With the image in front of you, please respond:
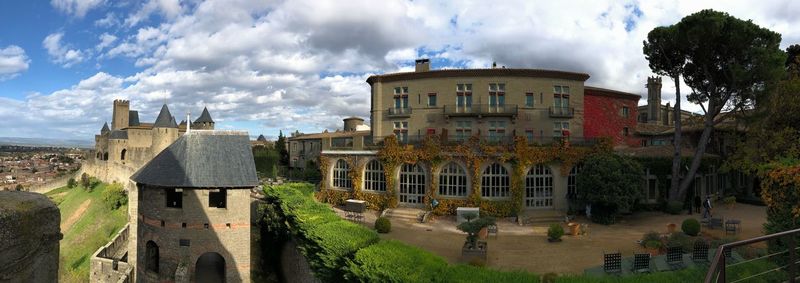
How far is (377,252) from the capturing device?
11.5 m

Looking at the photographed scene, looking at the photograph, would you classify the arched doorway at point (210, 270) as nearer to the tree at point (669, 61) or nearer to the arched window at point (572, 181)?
the arched window at point (572, 181)

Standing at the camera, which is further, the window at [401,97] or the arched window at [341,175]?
the window at [401,97]

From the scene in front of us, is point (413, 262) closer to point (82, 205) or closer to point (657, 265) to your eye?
point (657, 265)

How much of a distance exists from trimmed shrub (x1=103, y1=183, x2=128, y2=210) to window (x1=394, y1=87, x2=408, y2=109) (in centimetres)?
2702

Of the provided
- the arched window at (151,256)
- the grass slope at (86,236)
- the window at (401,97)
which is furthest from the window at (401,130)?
the grass slope at (86,236)

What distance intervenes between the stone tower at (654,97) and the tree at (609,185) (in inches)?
967

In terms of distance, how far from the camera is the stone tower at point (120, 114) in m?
60.1

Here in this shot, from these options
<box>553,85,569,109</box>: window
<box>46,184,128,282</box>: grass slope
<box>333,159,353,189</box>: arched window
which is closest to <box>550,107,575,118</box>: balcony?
<box>553,85,569,109</box>: window

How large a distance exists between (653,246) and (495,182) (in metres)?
10.9

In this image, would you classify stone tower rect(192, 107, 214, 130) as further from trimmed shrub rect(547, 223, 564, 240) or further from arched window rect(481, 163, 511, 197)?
trimmed shrub rect(547, 223, 564, 240)

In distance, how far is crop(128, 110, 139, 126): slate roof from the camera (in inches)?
2447

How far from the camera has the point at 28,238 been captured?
2584 millimetres

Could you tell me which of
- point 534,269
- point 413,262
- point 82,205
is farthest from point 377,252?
point 82,205

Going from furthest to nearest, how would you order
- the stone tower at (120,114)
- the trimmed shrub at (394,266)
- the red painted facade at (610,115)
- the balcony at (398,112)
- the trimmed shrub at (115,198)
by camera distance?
the stone tower at (120,114) < the trimmed shrub at (115,198) < the red painted facade at (610,115) < the balcony at (398,112) < the trimmed shrub at (394,266)
